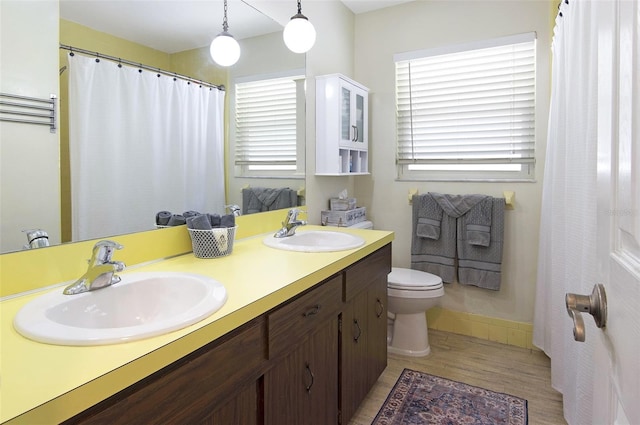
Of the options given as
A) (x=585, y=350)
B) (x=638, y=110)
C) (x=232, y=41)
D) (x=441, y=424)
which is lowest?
(x=441, y=424)

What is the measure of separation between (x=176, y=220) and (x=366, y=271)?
2.86 feet

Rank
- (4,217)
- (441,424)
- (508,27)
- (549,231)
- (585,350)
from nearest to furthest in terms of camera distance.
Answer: (4,217) < (585,350) < (441,424) < (549,231) < (508,27)

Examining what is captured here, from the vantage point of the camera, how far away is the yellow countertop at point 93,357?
59 cm

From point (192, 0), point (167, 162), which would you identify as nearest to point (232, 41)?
point (192, 0)

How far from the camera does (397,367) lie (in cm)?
239

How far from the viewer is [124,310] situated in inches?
44.1

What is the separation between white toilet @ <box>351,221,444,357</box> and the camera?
2426mm

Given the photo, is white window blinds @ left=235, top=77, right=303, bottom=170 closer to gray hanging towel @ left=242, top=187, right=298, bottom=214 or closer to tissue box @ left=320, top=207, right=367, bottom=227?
gray hanging towel @ left=242, top=187, right=298, bottom=214

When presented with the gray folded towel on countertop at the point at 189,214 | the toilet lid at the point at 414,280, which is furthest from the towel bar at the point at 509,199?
the gray folded towel on countertop at the point at 189,214

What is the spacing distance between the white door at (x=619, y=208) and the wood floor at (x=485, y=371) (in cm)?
154

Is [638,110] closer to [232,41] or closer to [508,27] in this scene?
[232,41]

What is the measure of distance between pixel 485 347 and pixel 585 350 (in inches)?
51.4

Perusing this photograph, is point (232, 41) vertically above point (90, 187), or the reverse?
point (232, 41)

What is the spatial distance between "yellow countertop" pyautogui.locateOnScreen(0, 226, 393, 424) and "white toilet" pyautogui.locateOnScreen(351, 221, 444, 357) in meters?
1.31
